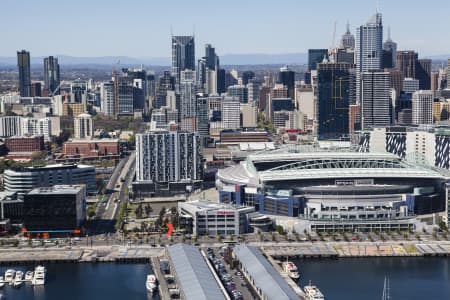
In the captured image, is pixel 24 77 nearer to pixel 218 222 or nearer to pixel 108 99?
pixel 108 99

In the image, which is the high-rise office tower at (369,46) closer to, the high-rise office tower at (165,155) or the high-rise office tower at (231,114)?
the high-rise office tower at (231,114)

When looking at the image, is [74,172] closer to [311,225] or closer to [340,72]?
[311,225]

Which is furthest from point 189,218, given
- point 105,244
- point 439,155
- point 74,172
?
point 439,155

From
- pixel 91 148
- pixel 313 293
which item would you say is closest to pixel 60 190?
pixel 313 293

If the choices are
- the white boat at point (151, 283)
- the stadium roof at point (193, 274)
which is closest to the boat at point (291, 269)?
the stadium roof at point (193, 274)

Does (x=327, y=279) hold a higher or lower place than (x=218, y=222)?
lower

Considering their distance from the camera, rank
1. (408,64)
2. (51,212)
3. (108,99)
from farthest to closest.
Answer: (408,64) < (108,99) < (51,212)
